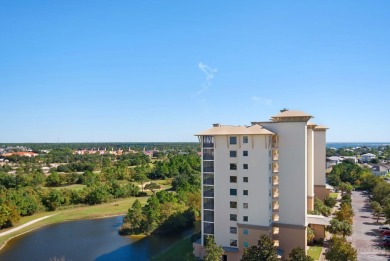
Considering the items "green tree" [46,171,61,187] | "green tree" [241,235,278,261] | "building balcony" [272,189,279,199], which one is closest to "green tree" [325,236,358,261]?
"green tree" [241,235,278,261]

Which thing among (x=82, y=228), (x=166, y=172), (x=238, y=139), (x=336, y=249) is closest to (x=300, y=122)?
(x=238, y=139)

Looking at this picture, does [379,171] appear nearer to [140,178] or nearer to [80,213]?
[140,178]

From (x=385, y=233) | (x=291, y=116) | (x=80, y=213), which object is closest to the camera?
(x=291, y=116)

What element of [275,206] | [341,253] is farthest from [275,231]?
[341,253]

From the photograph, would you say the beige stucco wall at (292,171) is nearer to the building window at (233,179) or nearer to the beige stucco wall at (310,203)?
the building window at (233,179)

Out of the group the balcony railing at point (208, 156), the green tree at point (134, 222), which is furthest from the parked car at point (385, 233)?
the green tree at point (134, 222)

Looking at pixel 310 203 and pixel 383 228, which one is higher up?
pixel 310 203

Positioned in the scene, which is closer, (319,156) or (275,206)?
(275,206)

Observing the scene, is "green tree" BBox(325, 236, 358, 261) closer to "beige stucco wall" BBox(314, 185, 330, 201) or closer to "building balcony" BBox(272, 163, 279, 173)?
"building balcony" BBox(272, 163, 279, 173)
